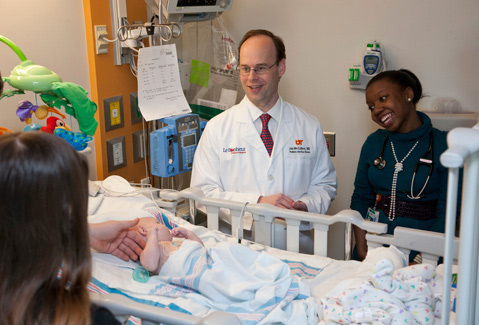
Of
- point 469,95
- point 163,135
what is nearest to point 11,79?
point 163,135

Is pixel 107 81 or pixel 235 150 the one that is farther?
pixel 107 81

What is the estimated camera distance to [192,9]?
9.73ft

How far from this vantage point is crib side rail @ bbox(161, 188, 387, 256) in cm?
203

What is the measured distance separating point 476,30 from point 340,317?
6.82ft

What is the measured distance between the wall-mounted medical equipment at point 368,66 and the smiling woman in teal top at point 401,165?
0.55m

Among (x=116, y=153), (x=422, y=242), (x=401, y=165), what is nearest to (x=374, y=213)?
(x=401, y=165)

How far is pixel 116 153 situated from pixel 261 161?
997 millimetres

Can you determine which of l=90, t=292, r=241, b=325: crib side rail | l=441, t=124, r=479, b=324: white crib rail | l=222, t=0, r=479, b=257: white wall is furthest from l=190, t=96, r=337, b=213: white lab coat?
l=441, t=124, r=479, b=324: white crib rail

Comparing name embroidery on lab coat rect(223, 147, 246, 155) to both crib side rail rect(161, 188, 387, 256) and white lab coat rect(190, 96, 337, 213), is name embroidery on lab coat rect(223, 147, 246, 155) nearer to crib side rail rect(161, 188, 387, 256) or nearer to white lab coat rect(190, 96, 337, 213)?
white lab coat rect(190, 96, 337, 213)

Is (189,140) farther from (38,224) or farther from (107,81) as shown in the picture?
(38,224)

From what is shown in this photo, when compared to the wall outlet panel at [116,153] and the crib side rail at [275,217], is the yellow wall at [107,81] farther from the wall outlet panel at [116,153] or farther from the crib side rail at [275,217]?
the crib side rail at [275,217]

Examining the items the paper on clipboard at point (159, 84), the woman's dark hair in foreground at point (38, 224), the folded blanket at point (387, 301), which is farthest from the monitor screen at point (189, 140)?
the woman's dark hair in foreground at point (38, 224)

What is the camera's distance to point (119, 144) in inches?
125

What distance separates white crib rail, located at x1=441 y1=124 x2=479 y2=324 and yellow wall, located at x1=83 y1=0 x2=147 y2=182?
2.29 m
